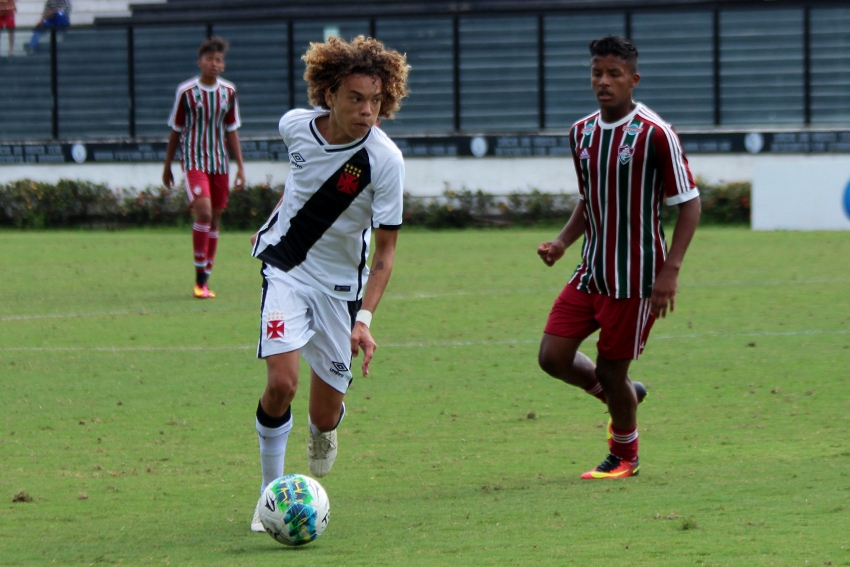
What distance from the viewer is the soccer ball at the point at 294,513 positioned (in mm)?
4938

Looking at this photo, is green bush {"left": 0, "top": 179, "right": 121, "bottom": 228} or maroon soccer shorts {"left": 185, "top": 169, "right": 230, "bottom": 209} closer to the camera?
maroon soccer shorts {"left": 185, "top": 169, "right": 230, "bottom": 209}

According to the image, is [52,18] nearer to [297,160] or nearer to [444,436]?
[444,436]

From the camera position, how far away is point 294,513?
16.2 ft

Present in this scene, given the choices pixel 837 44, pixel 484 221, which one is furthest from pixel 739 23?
pixel 484 221

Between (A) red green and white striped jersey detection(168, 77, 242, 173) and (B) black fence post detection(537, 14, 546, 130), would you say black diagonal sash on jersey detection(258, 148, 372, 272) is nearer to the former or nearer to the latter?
(A) red green and white striped jersey detection(168, 77, 242, 173)

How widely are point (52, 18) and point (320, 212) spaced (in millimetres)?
24525

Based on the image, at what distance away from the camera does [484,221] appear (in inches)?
948

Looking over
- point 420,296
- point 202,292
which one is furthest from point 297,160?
point 202,292

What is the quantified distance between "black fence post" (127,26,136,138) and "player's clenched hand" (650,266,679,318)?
21850mm

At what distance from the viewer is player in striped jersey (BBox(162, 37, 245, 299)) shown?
13.3 meters

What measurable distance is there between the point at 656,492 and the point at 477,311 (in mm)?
6567

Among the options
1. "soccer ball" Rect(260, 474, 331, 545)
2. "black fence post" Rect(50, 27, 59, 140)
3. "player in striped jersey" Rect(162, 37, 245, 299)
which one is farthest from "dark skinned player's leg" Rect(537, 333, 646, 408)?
"black fence post" Rect(50, 27, 59, 140)

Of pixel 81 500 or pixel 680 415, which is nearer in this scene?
pixel 81 500

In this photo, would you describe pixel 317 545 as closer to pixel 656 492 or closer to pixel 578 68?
pixel 656 492
